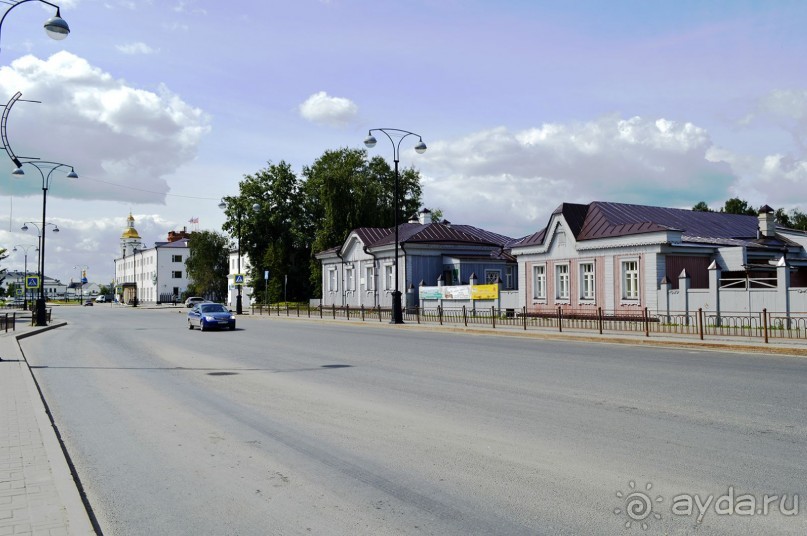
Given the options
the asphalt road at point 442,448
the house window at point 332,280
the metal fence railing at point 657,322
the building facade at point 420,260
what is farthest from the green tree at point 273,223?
the asphalt road at point 442,448

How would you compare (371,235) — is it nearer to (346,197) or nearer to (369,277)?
(369,277)

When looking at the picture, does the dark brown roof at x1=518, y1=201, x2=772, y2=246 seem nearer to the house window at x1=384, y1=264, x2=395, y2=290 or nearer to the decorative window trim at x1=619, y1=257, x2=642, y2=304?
the decorative window trim at x1=619, y1=257, x2=642, y2=304

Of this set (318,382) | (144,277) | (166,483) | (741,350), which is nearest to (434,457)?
(166,483)

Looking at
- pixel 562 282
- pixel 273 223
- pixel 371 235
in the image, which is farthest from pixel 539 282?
pixel 273 223

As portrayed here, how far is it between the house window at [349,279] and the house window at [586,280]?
23808 millimetres

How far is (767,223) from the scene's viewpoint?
3672 cm

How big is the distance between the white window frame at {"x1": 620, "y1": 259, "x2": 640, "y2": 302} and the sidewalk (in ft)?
91.4

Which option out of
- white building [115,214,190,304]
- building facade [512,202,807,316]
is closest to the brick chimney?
building facade [512,202,807,316]

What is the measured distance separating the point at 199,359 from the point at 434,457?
493 inches

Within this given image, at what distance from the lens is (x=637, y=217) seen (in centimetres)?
3728

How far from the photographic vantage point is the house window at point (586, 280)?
35.0 metres

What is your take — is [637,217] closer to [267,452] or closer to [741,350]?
[741,350]

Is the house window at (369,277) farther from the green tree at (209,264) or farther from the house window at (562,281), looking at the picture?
the green tree at (209,264)

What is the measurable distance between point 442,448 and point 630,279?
27764 mm
